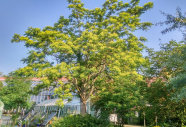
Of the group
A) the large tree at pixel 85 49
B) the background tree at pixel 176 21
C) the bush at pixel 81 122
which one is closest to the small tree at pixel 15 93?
the large tree at pixel 85 49

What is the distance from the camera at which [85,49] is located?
13961mm

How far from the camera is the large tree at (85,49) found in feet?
43.2

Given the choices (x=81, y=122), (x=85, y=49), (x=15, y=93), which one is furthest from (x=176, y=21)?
(x=15, y=93)

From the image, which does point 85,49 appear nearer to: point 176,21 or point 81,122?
point 81,122

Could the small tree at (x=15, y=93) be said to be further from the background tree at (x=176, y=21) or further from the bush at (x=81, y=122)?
the background tree at (x=176, y=21)

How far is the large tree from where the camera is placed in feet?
43.2

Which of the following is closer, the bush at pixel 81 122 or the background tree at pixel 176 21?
the background tree at pixel 176 21

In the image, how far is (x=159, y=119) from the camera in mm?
14398

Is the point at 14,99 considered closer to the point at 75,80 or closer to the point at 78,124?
the point at 75,80

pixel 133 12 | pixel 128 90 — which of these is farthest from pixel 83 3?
pixel 128 90

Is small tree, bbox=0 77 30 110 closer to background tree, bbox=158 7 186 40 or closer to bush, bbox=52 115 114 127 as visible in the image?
bush, bbox=52 115 114 127

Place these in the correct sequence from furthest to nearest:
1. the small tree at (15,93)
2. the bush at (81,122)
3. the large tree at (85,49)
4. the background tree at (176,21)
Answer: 1. the small tree at (15,93)
2. the large tree at (85,49)
3. the bush at (81,122)
4. the background tree at (176,21)

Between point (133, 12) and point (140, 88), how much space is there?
27.7 feet

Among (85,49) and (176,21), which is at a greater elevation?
(85,49)
